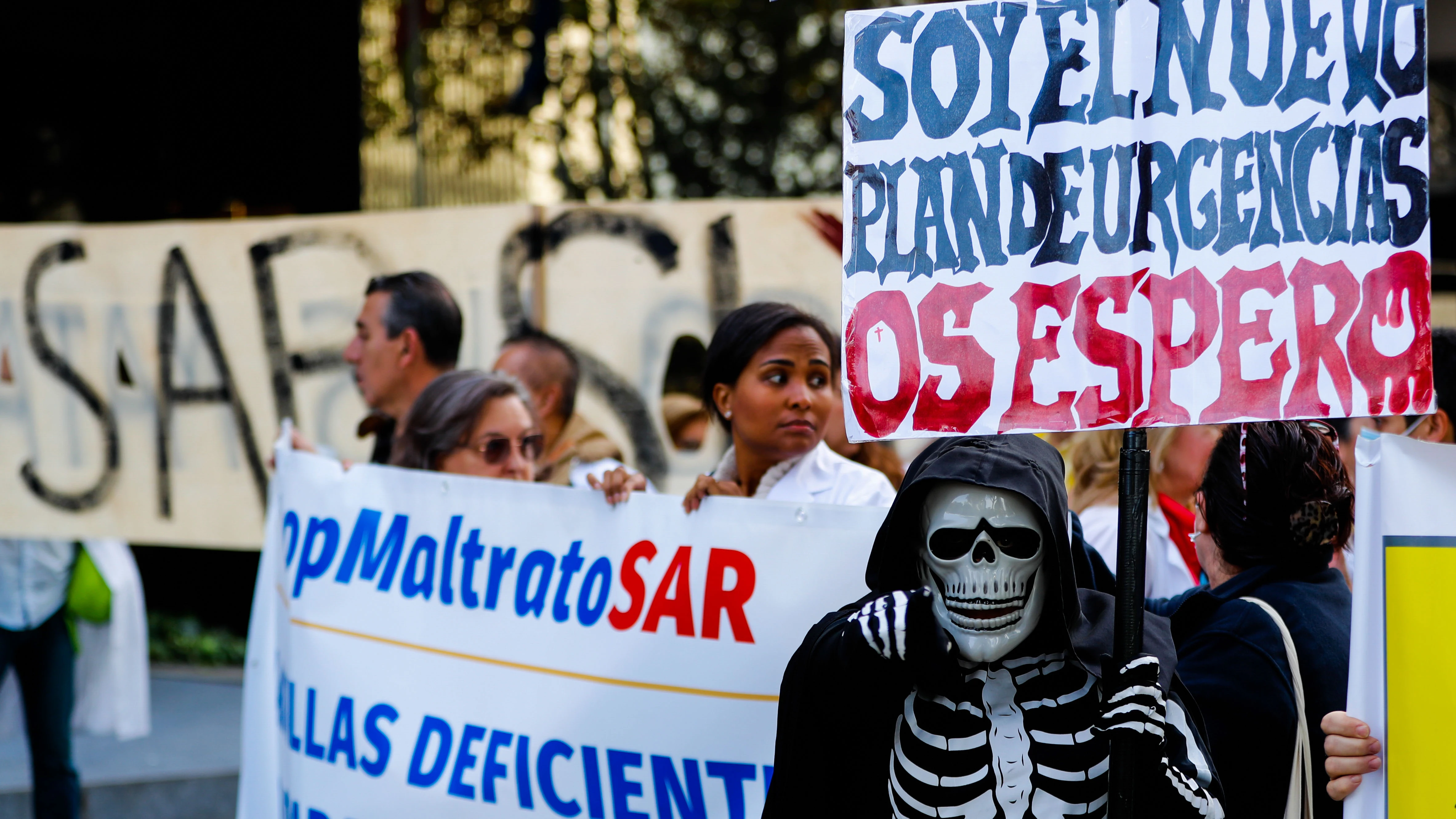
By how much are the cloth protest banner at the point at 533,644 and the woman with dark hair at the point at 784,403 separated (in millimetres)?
390

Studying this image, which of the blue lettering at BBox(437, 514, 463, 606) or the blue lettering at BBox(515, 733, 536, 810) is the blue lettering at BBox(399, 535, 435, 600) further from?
the blue lettering at BBox(515, 733, 536, 810)

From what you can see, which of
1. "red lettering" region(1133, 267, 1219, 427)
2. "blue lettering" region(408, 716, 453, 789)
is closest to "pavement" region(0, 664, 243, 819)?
"blue lettering" region(408, 716, 453, 789)

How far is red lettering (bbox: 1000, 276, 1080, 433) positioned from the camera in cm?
205

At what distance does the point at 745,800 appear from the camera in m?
2.76

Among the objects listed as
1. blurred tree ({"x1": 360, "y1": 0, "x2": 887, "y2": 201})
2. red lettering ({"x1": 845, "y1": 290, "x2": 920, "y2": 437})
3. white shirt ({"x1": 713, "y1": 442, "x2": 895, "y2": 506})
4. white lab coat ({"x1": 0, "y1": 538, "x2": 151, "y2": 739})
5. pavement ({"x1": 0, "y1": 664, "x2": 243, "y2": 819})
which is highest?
blurred tree ({"x1": 360, "y1": 0, "x2": 887, "y2": 201})

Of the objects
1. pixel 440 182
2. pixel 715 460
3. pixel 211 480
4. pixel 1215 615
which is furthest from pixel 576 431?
pixel 440 182

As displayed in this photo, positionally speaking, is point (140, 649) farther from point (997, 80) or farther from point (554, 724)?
point (997, 80)

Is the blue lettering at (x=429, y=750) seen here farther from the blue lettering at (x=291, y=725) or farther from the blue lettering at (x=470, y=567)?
the blue lettering at (x=291, y=725)

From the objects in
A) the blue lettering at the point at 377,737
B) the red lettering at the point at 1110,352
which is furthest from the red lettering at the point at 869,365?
the blue lettering at the point at 377,737

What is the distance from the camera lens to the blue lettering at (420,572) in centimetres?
322

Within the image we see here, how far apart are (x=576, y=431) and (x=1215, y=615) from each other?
280 centimetres

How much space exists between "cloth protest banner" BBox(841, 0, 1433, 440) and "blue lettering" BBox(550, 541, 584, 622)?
3.70ft

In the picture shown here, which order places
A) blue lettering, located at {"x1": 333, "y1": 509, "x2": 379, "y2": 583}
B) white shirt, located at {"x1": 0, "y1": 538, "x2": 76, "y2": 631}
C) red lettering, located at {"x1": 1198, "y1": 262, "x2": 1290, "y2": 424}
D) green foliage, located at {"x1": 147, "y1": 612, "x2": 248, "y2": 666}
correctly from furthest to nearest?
green foliage, located at {"x1": 147, "y1": 612, "x2": 248, "y2": 666}
white shirt, located at {"x1": 0, "y1": 538, "x2": 76, "y2": 631}
blue lettering, located at {"x1": 333, "y1": 509, "x2": 379, "y2": 583}
red lettering, located at {"x1": 1198, "y1": 262, "x2": 1290, "y2": 424}

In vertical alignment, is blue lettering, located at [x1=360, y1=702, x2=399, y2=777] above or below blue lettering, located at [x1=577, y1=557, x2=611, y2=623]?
below
